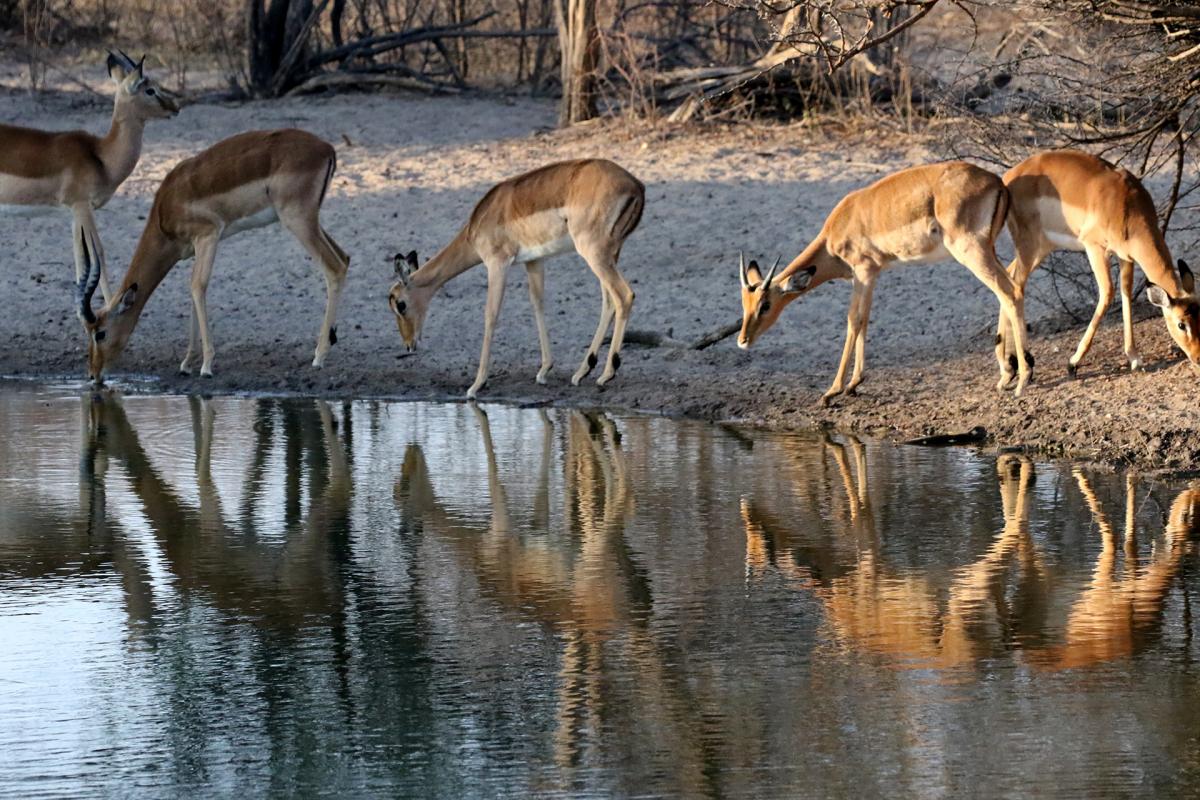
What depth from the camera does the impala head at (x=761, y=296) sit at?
1043 cm

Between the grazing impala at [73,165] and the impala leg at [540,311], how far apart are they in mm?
3290

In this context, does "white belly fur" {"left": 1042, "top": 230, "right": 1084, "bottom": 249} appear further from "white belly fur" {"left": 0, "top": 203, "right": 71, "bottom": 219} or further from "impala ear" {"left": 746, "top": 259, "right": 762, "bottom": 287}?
"white belly fur" {"left": 0, "top": 203, "right": 71, "bottom": 219}

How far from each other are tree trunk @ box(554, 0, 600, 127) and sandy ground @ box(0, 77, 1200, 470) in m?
0.49

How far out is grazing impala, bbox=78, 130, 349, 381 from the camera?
1211 cm

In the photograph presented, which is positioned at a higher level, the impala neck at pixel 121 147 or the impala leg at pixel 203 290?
the impala neck at pixel 121 147

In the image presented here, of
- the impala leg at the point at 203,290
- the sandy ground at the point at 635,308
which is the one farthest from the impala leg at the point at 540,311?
the impala leg at the point at 203,290

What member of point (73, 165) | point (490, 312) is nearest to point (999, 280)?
point (490, 312)

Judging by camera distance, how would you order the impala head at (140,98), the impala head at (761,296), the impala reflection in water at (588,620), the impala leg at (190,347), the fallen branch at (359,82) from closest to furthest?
1. the impala reflection in water at (588,620)
2. the impala head at (761,296)
3. the impala leg at (190,347)
4. the impala head at (140,98)
5. the fallen branch at (359,82)

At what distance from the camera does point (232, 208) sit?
480 inches

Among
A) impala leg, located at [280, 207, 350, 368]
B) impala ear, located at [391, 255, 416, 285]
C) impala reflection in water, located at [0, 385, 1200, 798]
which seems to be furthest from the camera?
impala leg, located at [280, 207, 350, 368]

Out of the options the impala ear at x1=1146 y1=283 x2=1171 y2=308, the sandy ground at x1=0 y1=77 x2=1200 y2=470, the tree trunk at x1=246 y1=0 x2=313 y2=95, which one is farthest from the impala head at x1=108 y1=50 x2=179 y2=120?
the impala ear at x1=1146 y1=283 x2=1171 y2=308

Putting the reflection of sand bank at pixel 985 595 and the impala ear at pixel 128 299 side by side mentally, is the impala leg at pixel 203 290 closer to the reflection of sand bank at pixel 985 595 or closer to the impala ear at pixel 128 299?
the impala ear at pixel 128 299

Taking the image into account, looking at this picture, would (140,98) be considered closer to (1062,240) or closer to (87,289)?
(87,289)

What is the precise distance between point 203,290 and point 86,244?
142cm
